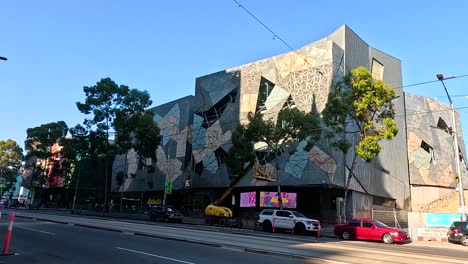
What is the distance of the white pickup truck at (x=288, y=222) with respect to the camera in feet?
89.9

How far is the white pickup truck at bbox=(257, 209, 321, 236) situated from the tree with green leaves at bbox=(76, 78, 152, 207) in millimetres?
25255

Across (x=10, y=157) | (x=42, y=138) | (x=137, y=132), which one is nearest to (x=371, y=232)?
(x=137, y=132)

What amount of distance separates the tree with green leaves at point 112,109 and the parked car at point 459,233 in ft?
120

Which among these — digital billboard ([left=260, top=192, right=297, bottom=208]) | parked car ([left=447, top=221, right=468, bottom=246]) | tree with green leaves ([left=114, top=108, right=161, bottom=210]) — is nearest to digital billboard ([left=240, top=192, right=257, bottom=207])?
digital billboard ([left=260, top=192, right=297, bottom=208])

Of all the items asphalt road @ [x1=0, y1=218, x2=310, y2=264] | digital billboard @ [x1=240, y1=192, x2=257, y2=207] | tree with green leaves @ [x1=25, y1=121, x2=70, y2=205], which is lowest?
asphalt road @ [x1=0, y1=218, x2=310, y2=264]

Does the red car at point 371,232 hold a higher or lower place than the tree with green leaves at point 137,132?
lower

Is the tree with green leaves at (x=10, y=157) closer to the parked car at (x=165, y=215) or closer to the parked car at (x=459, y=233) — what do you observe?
the parked car at (x=165, y=215)

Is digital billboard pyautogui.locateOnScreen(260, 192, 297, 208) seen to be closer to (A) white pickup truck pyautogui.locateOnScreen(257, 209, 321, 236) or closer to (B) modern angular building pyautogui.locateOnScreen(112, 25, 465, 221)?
(B) modern angular building pyautogui.locateOnScreen(112, 25, 465, 221)

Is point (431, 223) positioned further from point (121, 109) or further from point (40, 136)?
point (40, 136)

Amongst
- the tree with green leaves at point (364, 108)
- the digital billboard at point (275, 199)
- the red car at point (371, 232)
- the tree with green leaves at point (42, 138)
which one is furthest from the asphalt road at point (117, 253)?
the tree with green leaves at point (42, 138)

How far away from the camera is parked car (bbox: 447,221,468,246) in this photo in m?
24.5

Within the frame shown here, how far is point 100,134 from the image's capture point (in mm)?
51062

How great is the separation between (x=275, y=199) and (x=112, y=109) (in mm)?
23572

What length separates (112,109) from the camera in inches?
2002
